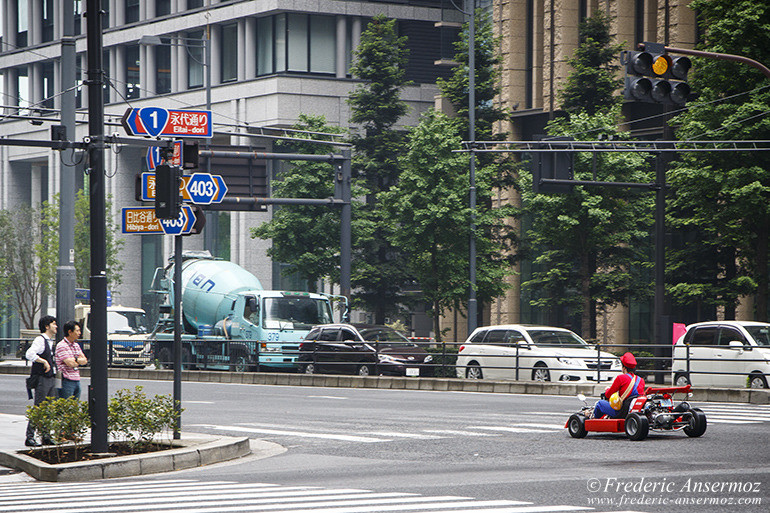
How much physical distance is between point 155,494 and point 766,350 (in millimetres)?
19638

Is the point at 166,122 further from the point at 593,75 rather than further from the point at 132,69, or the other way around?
the point at 132,69

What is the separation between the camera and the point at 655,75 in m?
18.3

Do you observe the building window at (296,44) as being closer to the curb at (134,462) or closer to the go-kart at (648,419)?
the go-kart at (648,419)

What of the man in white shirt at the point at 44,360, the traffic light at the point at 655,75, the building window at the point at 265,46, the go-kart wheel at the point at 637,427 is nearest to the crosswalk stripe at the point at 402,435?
the go-kart wheel at the point at 637,427

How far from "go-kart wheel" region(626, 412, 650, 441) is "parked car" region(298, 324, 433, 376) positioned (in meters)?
16.4

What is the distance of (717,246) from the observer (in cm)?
3897

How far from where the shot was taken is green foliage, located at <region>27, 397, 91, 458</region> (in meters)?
14.6

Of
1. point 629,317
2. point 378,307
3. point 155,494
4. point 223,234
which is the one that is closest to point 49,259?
point 223,234

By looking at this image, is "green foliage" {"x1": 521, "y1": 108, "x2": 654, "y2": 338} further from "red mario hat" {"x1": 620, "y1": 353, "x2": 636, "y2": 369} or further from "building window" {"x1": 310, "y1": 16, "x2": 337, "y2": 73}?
"red mario hat" {"x1": 620, "y1": 353, "x2": 636, "y2": 369}

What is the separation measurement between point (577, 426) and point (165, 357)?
27.2 metres

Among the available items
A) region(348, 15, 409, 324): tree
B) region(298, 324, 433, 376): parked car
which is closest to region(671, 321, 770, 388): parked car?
region(298, 324, 433, 376): parked car

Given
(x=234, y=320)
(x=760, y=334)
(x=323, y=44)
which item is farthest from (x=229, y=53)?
(x=760, y=334)

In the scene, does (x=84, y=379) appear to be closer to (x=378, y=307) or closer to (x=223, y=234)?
(x=378, y=307)

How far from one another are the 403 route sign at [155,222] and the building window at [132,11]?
60.3 m
